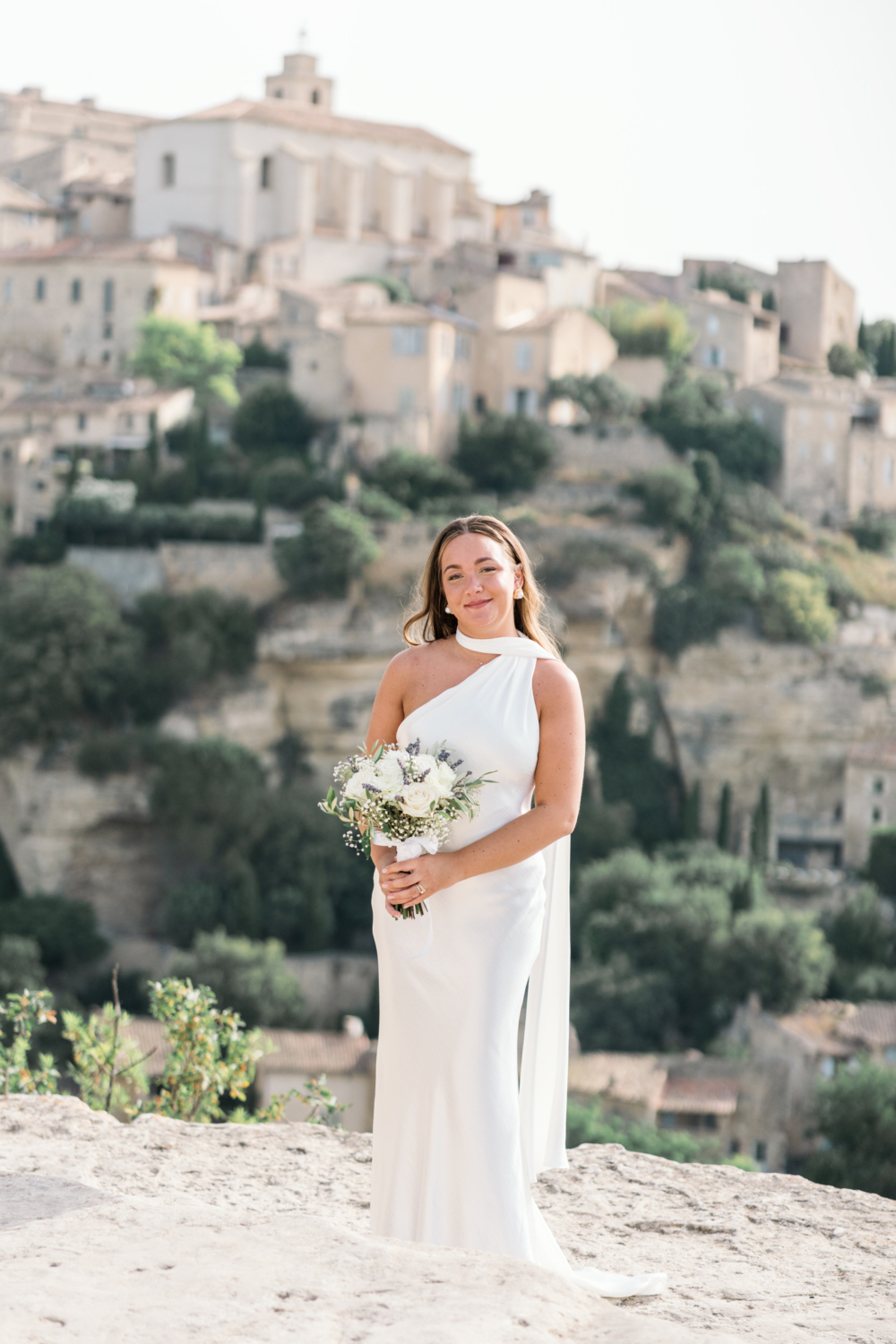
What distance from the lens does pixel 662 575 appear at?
4431 centimetres

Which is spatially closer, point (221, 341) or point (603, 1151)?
point (603, 1151)

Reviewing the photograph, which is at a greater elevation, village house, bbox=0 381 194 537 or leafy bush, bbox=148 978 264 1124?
village house, bbox=0 381 194 537

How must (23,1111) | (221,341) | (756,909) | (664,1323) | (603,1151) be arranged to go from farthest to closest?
(221,341) → (756,909) → (603,1151) → (23,1111) → (664,1323)

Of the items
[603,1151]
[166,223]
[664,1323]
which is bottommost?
Result: [603,1151]

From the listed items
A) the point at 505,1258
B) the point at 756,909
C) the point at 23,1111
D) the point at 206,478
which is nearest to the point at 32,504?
the point at 206,478

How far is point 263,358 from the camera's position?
49.7 meters

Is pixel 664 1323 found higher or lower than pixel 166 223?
lower

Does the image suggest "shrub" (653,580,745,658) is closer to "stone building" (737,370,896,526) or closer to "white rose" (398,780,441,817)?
"stone building" (737,370,896,526)

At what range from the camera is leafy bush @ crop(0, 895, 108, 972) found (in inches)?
1494

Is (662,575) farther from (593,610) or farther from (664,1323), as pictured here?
(664,1323)

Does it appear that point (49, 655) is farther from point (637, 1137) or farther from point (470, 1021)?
point (470, 1021)

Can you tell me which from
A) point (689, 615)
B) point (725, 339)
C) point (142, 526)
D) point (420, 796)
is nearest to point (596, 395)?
point (689, 615)

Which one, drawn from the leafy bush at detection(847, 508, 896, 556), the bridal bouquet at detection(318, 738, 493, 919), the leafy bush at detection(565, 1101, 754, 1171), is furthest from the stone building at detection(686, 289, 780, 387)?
the bridal bouquet at detection(318, 738, 493, 919)

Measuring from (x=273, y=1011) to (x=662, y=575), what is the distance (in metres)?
15.5
